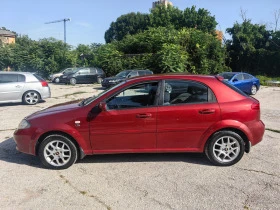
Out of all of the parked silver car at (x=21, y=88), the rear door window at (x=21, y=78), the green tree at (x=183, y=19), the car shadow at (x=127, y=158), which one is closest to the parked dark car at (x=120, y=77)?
the parked silver car at (x=21, y=88)

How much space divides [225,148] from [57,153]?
2.83 m

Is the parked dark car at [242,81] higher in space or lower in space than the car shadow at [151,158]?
higher

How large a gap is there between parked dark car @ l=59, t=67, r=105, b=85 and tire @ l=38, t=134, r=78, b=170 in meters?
20.4

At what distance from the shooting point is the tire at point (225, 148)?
4.96 meters

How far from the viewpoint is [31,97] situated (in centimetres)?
1265

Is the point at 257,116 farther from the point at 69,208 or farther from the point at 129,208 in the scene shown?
the point at 69,208

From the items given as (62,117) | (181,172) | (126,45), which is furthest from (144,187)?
(126,45)

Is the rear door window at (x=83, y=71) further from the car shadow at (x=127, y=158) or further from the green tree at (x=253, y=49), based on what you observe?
the car shadow at (x=127, y=158)

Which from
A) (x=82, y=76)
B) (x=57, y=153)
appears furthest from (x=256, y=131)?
(x=82, y=76)

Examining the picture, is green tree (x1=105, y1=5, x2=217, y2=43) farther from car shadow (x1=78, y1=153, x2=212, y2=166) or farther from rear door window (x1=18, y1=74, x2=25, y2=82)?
car shadow (x1=78, y1=153, x2=212, y2=166)

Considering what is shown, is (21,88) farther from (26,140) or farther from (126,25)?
(126,25)

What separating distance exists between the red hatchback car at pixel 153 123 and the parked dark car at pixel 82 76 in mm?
20227

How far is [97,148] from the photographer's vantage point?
5027mm

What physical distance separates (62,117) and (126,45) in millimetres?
28710
